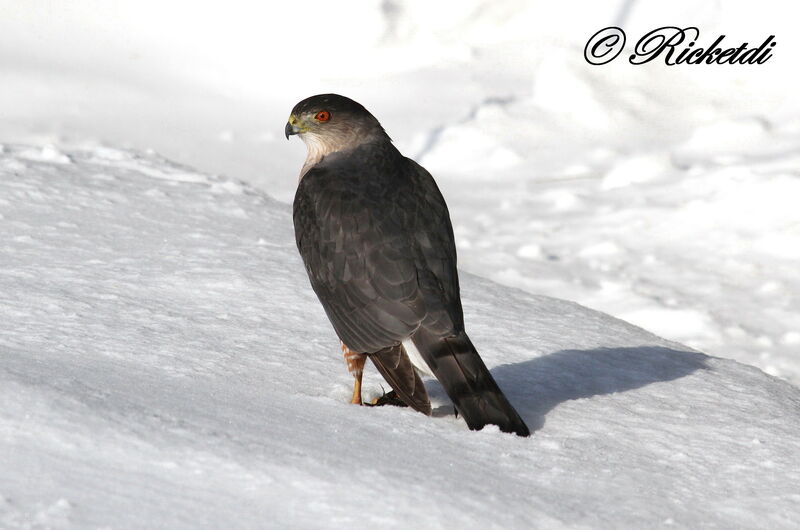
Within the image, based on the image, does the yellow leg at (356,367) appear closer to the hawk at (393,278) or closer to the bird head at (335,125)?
the hawk at (393,278)

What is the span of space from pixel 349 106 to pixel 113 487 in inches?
99.4

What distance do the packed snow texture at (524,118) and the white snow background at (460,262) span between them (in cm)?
3

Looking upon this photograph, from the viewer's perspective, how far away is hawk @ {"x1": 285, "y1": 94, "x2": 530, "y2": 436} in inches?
148

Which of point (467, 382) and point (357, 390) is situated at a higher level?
point (467, 382)

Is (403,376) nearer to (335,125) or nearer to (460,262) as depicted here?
(335,125)

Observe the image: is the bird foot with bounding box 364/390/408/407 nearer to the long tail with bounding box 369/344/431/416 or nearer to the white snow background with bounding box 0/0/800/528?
the white snow background with bounding box 0/0/800/528

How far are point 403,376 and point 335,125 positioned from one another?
1.38 m

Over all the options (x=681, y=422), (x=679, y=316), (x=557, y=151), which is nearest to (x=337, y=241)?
(x=681, y=422)

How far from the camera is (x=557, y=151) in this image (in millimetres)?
10117

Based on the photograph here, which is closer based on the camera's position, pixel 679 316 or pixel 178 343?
pixel 178 343

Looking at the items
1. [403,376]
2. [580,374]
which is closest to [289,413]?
[403,376]

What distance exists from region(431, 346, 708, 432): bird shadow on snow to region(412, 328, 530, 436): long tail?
9.8 inches

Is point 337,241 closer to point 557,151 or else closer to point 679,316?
point 679,316

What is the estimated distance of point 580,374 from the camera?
4660 millimetres
